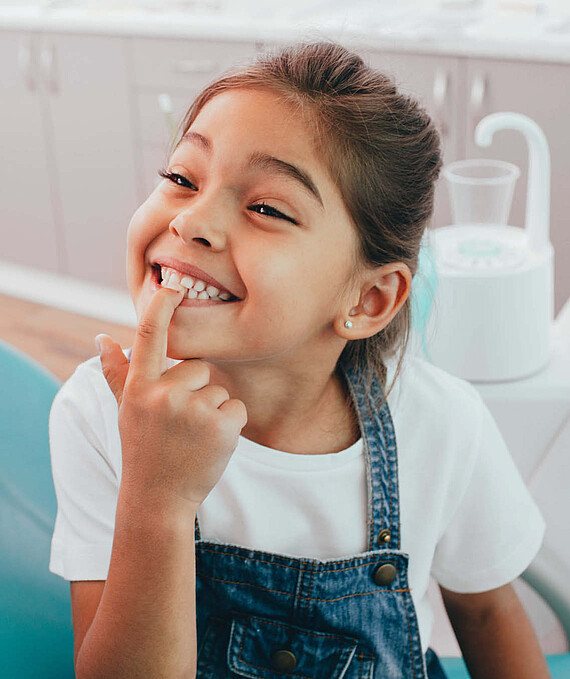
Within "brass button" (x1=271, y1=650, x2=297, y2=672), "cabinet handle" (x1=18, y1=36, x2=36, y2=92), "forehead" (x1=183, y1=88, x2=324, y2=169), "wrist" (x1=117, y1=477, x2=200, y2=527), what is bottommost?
"cabinet handle" (x1=18, y1=36, x2=36, y2=92)

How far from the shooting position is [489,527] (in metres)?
0.97

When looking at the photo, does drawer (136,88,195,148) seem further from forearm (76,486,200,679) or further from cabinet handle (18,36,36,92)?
forearm (76,486,200,679)

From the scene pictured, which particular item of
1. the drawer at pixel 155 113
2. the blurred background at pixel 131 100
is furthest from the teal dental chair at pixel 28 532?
the drawer at pixel 155 113

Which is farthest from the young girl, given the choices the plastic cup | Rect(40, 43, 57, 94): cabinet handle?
Rect(40, 43, 57, 94): cabinet handle

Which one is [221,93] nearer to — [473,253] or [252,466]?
[252,466]

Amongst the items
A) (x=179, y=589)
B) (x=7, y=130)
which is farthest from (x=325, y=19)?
(x=179, y=589)

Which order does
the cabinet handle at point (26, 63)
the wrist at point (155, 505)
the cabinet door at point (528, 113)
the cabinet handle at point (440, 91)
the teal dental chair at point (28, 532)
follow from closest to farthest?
the wrist at point (155, 505)
the teal dental chair at point (28, 532)
the cabinet door at point (528, 113)
the cabinet handle at point (440, 91)
the cabinet handle at point (26, 63)

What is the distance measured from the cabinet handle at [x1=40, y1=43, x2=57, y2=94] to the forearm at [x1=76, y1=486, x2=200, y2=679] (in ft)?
8.54

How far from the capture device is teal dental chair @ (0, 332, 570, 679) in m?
0.87

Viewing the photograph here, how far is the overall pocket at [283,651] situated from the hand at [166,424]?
0.73ft

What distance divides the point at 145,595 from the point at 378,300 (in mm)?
365

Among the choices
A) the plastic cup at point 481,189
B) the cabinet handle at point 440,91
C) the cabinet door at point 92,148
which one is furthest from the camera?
the cabinet door at point 92,148

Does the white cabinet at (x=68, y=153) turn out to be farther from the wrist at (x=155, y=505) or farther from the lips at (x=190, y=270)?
the wrist at (x=155, y=505)

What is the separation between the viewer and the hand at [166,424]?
0.75 meters
